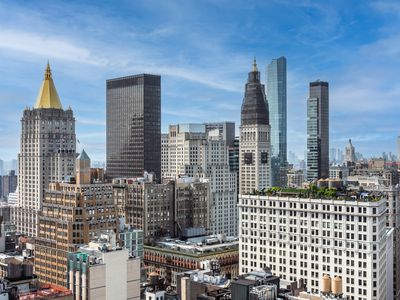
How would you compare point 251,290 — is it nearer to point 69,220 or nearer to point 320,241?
point 320,241

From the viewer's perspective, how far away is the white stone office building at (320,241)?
140 metres

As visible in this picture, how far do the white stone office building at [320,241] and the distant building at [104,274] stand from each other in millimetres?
44995

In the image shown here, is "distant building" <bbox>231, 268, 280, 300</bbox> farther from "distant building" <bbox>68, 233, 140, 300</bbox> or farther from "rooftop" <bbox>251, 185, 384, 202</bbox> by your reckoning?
"rooftop" <bbox>251, 185, 384, 202</bbox>

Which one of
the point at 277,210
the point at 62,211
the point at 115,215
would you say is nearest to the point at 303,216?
the point at 277,210

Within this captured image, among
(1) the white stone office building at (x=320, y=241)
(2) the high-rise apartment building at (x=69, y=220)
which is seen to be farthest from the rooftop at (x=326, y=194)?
(2) the high-rise apartment building at (x=69, y=220)

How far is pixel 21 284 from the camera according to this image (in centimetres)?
14212

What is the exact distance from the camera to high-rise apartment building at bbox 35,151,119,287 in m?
161

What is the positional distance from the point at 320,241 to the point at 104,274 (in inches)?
2341

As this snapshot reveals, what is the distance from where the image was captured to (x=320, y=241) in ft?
485

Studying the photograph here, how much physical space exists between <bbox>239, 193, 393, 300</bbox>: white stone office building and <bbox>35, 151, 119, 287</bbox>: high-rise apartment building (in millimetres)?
43309

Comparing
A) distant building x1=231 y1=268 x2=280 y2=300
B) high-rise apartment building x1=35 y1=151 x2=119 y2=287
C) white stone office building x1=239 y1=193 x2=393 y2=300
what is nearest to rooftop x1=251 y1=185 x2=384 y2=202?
white stone office building x1=239 y1=193 x2=393 y2=300

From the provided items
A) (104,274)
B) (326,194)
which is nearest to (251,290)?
(104,274)

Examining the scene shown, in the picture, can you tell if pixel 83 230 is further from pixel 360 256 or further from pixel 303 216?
pixel 360 256

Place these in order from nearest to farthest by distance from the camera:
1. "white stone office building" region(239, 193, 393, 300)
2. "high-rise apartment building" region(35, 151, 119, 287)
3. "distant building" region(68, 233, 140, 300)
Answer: "distant building" region(68, 233, 140, 300)
"white stone office building" region(239, 193, 393, 300)
"high-rise apartment building" region(35, 151, 119, 287)
